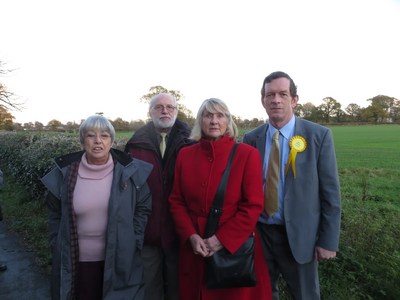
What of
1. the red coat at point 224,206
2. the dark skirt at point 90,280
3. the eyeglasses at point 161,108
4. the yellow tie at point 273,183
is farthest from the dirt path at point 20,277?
the yellow tie at point 273,183

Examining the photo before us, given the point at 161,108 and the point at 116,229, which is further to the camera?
the point at 161,108

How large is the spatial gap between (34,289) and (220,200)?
10.4 ft

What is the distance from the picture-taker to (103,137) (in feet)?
7.92

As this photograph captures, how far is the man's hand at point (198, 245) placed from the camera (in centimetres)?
209

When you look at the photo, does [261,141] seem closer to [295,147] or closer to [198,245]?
[295,147]

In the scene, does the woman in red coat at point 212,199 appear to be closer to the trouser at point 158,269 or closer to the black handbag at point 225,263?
the black handbag at point 225,263

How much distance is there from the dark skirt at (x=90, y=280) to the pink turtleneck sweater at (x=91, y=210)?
6 centimetres

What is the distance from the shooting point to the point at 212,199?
217 cm

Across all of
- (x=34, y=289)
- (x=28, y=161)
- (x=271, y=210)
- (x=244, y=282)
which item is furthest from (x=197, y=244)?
(x=28, y=161)

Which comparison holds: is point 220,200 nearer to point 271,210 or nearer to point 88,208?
point 271,210

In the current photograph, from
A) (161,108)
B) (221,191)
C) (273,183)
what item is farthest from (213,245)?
(161,108)

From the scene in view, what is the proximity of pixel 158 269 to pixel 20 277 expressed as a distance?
8.03 ft

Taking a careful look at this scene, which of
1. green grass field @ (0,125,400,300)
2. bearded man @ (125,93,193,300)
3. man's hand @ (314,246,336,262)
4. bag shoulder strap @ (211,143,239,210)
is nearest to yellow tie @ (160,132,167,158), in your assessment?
bearded man @ (125,93,193,300)

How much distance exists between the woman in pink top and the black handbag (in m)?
0.77
